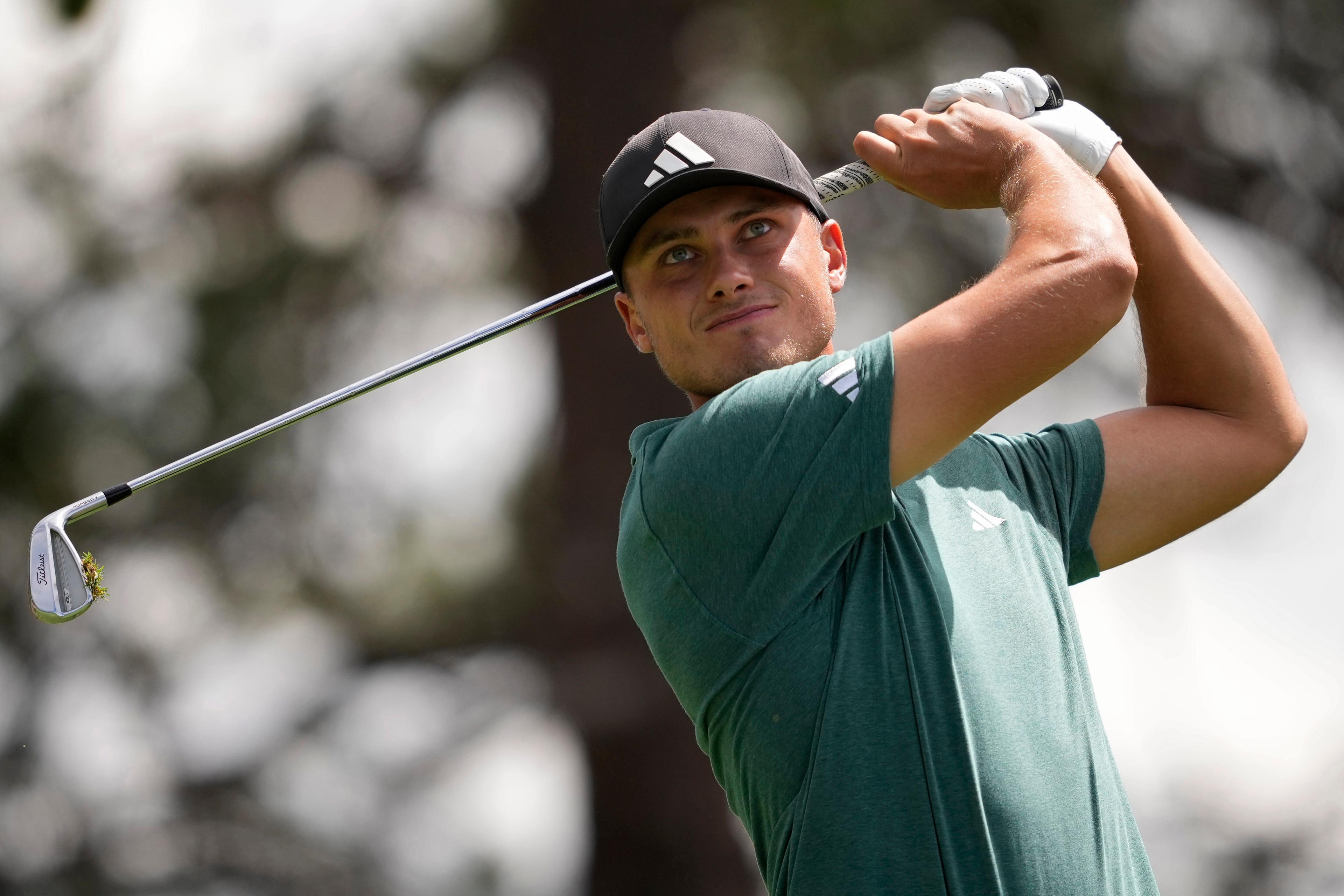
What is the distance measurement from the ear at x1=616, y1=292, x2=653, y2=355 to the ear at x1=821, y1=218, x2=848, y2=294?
0.25m

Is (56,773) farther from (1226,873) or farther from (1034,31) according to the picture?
(1034,31)

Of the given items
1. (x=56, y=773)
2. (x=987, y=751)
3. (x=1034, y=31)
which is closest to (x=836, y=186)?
(x=987, y=751)

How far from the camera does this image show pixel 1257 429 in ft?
6.03

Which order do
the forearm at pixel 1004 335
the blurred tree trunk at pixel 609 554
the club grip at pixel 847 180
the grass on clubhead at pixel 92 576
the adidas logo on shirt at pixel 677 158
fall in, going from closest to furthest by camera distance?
1. the forearm at pixel 1004 335
2. the adidas logo on shirt at pixel 677 158
3. the club grip at pixel 847 180
4. the grass on clubhead at pixel 92 576
5. the blurred tree trunk at pixel 609 554

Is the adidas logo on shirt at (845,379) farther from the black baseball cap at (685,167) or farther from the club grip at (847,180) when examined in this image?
the club grip at (847,180)

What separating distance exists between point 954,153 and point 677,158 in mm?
307

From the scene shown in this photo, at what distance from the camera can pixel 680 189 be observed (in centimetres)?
164

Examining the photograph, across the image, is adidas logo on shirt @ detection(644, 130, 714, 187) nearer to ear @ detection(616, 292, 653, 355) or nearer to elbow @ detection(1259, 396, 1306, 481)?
ear @ detection(616, 292, 653, 355)

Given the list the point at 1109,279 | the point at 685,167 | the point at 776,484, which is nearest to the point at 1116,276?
the point at 1109,279

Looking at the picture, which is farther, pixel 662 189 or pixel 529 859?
pixel 529 859

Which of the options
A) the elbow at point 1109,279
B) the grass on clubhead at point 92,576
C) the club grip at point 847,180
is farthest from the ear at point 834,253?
the grass on clubhead at point 92,576

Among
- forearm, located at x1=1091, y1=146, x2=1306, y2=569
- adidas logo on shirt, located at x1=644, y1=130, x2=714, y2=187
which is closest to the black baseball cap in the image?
adidas logo on shirt, located at x1=644, y1=130, x2=714, y2=187

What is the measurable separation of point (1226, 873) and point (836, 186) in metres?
2.97

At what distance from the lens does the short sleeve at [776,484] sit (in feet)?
4.50
